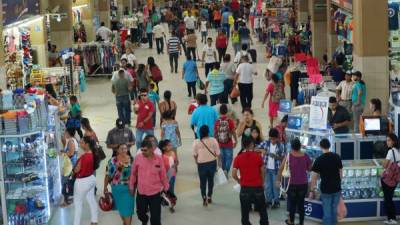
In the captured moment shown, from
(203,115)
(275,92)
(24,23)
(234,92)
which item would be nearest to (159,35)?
(24,23)

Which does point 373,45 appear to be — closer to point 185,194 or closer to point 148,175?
point 185,194

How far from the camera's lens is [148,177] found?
34.9ft

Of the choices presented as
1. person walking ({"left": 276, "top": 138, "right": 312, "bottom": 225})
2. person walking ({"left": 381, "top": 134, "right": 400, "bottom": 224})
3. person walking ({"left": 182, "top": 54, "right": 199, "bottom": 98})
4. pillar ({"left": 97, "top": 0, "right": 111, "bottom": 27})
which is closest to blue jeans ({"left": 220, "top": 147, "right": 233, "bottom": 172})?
person walking ({"left": 276, "top": 138, "right": 312, "bottom": 225})

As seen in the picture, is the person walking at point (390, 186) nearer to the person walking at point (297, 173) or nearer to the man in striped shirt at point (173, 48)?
the person walking at point (297, 173)

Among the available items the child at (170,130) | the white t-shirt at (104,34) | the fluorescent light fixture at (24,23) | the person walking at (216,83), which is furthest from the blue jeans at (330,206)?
the white t-shirt at (104,34)

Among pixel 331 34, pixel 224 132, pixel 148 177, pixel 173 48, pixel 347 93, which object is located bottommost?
pixel 148 177

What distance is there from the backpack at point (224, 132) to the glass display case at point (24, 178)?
9.70 feet

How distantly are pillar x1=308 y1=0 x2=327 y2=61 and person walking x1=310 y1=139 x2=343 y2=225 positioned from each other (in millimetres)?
17006

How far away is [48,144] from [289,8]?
23957 mm

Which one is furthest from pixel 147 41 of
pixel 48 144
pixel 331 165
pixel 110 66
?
pixel 331 165

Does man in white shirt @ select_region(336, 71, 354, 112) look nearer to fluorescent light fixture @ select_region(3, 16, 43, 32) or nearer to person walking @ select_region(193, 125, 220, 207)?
person walking @ select_region(193, 125, 220, 207)

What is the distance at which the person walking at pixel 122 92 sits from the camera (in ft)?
59.0

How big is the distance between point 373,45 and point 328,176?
20.6 ft

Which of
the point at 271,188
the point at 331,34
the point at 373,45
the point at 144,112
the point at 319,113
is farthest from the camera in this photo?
the point at 331,34
